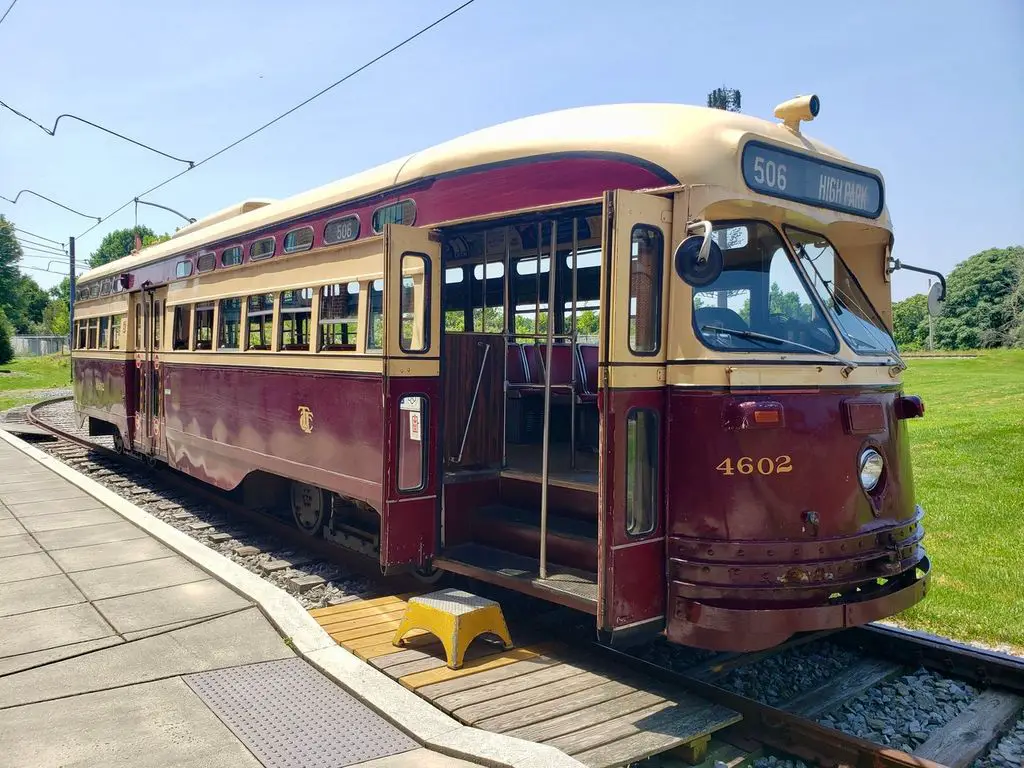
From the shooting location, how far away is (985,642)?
535 centimetres

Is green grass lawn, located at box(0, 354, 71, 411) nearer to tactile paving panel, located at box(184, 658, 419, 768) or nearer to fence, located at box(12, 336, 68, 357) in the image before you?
fence, located at box(12, 336, 68, 357)

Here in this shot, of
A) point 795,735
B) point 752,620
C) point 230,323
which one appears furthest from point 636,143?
point 230,323

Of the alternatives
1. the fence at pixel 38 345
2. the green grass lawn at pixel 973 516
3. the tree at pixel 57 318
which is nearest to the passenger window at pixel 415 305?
the green grass lawn at pixel 973 516

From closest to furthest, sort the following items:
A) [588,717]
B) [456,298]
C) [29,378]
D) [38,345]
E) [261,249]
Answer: [588,717]
[456,298]
[261,249]
[29,378]
[38,345]

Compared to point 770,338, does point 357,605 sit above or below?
below

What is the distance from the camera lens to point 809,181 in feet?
15.3

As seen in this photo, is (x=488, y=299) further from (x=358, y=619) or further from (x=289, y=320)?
(x=358, y=619)

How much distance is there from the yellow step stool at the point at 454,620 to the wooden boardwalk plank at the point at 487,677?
17 centimetres

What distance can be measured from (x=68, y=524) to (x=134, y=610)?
11.2ft

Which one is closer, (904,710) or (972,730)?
(972,730)

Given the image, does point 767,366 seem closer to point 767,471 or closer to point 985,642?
point 767,471

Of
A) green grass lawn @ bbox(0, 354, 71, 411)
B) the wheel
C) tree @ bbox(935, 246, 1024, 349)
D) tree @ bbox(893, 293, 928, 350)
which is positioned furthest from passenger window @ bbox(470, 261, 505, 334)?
tree @ bbox(893, 293, 928, 350)

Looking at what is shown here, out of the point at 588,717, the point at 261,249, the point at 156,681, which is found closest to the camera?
the point at 588,717

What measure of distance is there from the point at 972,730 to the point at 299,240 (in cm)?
586
